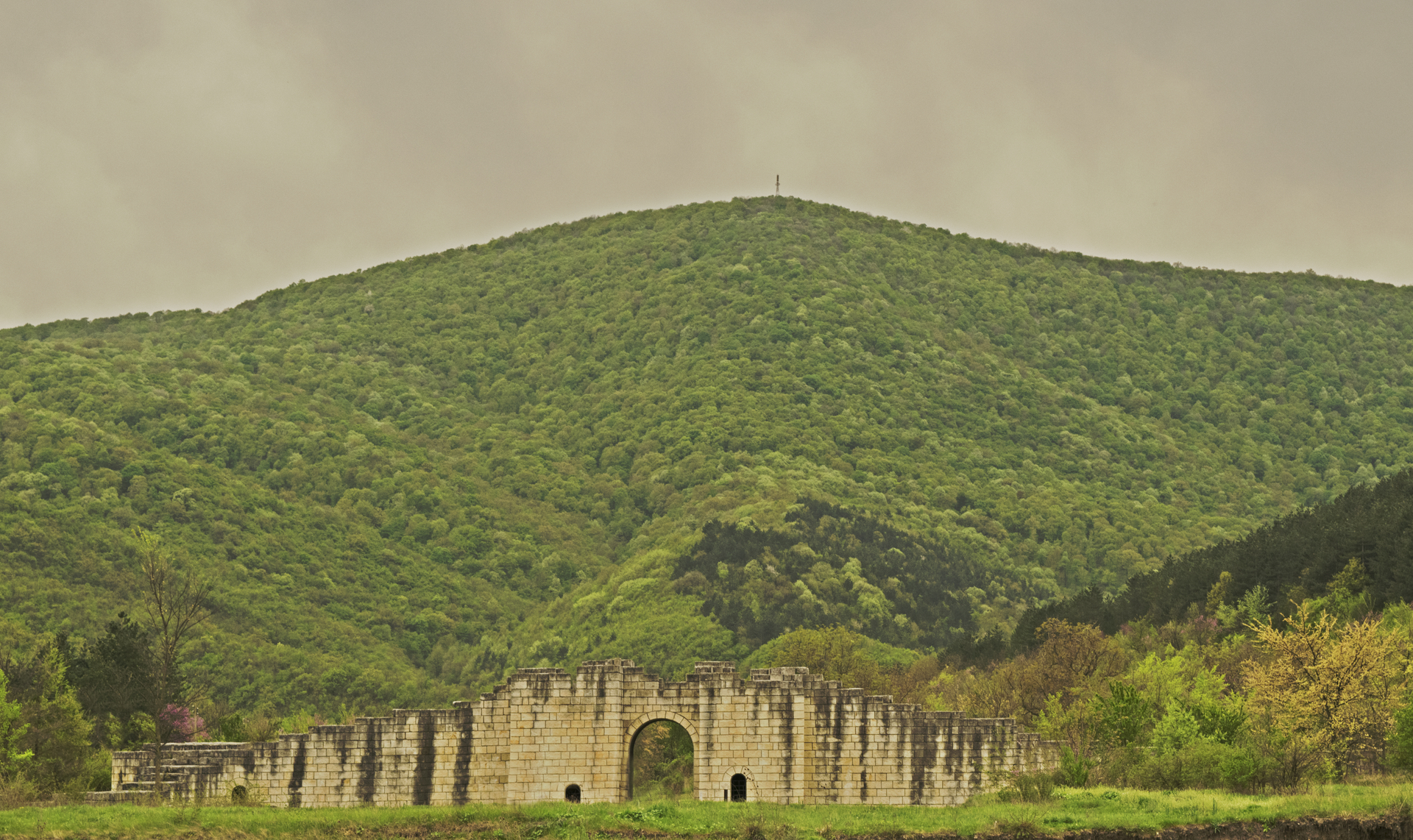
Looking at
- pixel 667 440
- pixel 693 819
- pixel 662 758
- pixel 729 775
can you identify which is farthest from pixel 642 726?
pixel 667 440

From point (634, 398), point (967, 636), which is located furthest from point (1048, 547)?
point (634, 398)

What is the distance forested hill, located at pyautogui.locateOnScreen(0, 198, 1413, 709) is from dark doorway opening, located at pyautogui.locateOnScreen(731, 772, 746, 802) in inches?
1919

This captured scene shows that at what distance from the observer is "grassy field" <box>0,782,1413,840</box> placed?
3581 centimetres

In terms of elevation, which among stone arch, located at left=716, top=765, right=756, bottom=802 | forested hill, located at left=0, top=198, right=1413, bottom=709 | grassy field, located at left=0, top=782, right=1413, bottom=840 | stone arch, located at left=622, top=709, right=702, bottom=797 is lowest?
grassy field, located at left=0, top=782, right=1413, bottom=840

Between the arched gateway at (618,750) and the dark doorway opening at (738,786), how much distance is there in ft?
0.14

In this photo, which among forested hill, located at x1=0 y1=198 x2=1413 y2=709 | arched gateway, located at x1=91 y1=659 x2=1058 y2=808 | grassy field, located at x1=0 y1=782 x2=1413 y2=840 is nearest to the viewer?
grassy field, located at x1=0 y1=782 x2=1413 y2=840

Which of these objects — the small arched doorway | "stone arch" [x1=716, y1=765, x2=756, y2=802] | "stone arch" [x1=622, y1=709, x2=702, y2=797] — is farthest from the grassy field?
the small arched doorway

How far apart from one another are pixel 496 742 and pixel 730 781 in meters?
6.78

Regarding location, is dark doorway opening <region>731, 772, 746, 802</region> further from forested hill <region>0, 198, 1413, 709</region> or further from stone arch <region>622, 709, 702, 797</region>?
forested hill <region>0, 198, 1413, 709</region>

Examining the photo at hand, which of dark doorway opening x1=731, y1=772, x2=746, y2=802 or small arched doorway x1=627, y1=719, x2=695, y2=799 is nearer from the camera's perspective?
dark doorway opening x1=731, y1=772, x2=746, y2=802

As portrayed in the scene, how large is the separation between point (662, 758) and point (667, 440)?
2643 inches

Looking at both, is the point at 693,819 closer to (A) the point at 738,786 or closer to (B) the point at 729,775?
(B) the point at 729,775

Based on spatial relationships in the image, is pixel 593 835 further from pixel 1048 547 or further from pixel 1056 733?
pixel 1048 547

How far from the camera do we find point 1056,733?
54.1 metres
